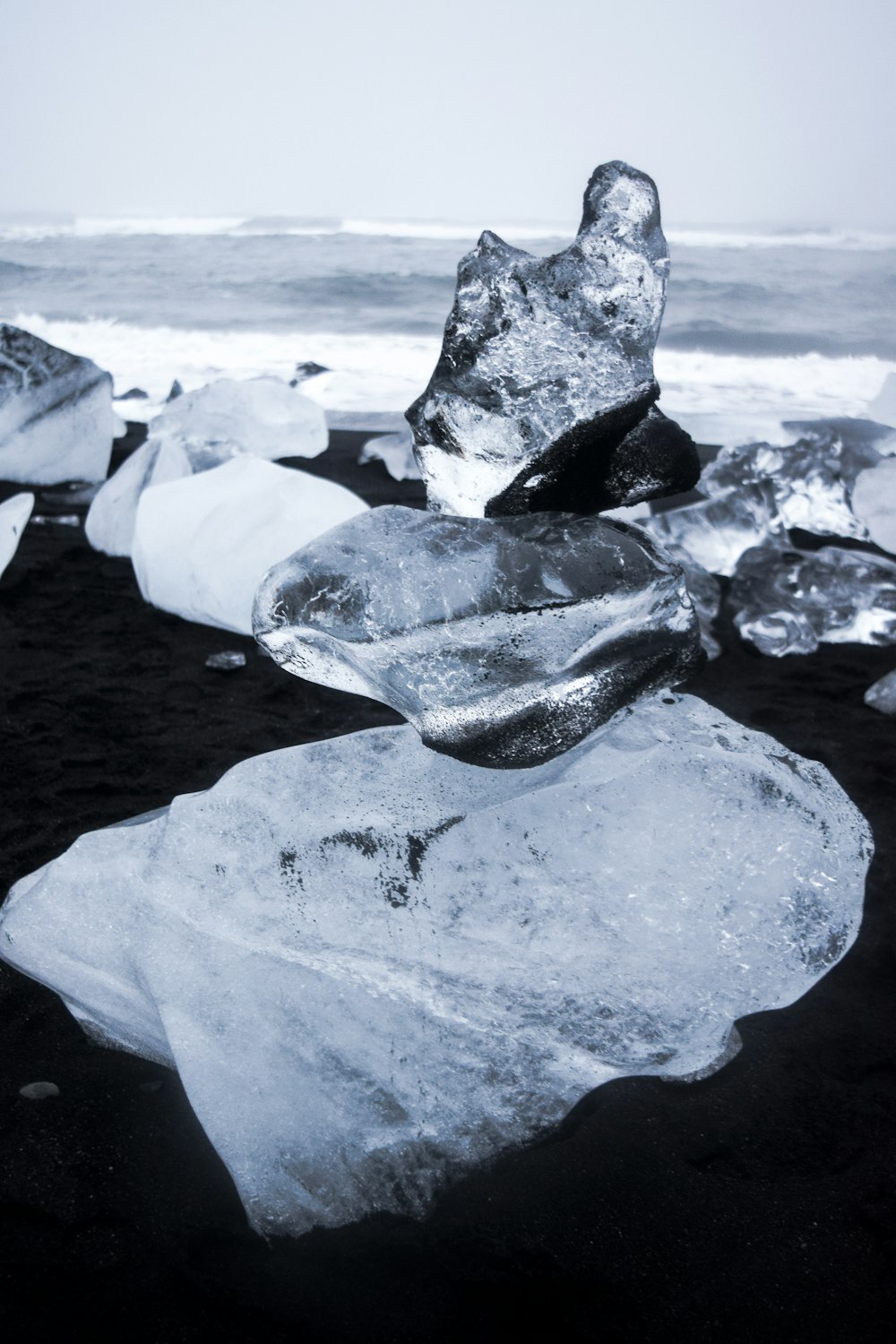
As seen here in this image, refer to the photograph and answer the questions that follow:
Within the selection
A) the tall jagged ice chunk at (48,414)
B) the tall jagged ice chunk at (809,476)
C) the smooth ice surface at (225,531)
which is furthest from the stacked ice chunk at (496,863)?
the tall jagged ice chunk at (48,414)

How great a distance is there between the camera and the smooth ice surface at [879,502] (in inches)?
133

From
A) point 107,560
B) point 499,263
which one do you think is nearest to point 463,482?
point 499,263

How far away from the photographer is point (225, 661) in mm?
2537

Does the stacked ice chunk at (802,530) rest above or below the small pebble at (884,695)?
above

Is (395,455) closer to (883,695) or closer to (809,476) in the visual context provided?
(809,476)

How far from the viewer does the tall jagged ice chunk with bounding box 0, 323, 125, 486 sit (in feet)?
12.7

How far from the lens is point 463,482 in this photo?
4.15ft

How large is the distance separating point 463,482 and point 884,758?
4.31 feet

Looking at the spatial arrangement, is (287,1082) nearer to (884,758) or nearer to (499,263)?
(499,263)

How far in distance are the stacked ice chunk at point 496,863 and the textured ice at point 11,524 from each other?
1.81m

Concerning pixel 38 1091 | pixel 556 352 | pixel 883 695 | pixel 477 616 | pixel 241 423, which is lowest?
pixel 38 1091

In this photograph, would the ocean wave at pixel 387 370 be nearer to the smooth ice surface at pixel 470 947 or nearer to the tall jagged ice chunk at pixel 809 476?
the tall jagged ice chunk at pixel 809 476

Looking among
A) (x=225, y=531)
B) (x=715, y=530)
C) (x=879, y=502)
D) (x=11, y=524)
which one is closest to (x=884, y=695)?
(x=715, y=530)

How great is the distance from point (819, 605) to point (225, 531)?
1581mm
